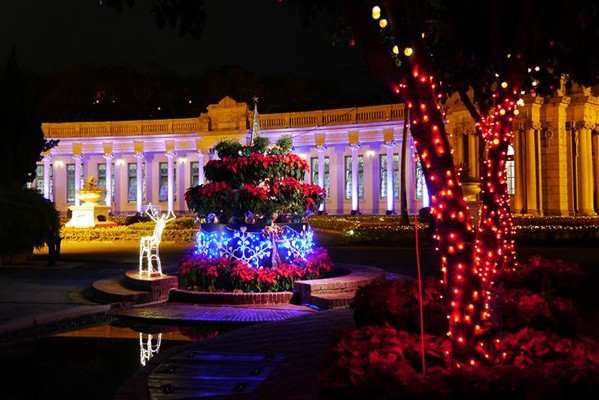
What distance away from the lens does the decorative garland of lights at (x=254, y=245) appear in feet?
→ 45.2

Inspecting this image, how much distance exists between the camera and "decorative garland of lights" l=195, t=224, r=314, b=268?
13773 mm

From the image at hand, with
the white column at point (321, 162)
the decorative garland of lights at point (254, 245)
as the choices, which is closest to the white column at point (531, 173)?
the white column at point (321, 162)

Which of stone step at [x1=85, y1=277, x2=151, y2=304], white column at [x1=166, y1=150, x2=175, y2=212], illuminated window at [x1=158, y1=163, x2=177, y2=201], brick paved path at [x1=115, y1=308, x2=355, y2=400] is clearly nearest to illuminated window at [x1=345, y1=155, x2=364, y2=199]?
white column at [x1=166, y1=150, x2=175, y2=212]

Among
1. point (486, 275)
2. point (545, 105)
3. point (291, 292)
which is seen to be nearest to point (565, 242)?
point (545, 105)

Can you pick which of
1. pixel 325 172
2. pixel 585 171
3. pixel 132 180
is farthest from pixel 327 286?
pixel 132 180

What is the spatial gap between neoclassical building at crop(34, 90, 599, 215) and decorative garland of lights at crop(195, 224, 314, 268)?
87.4ft

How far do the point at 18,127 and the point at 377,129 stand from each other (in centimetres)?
3035

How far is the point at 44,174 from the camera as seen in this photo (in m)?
63.2

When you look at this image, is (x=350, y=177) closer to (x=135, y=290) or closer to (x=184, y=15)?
(x=135, y=290)

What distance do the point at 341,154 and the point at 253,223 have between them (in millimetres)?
43299

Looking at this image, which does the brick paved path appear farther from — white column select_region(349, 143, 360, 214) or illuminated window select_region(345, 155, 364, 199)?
illuminated window select_region(345, 155, 364, 199)

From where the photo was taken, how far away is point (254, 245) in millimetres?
13867

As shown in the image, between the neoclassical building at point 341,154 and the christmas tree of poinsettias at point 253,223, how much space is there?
26.3m

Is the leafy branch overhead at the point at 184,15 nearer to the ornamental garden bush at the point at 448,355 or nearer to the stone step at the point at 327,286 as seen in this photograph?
the ornamental garden bush at the point at 448,355
